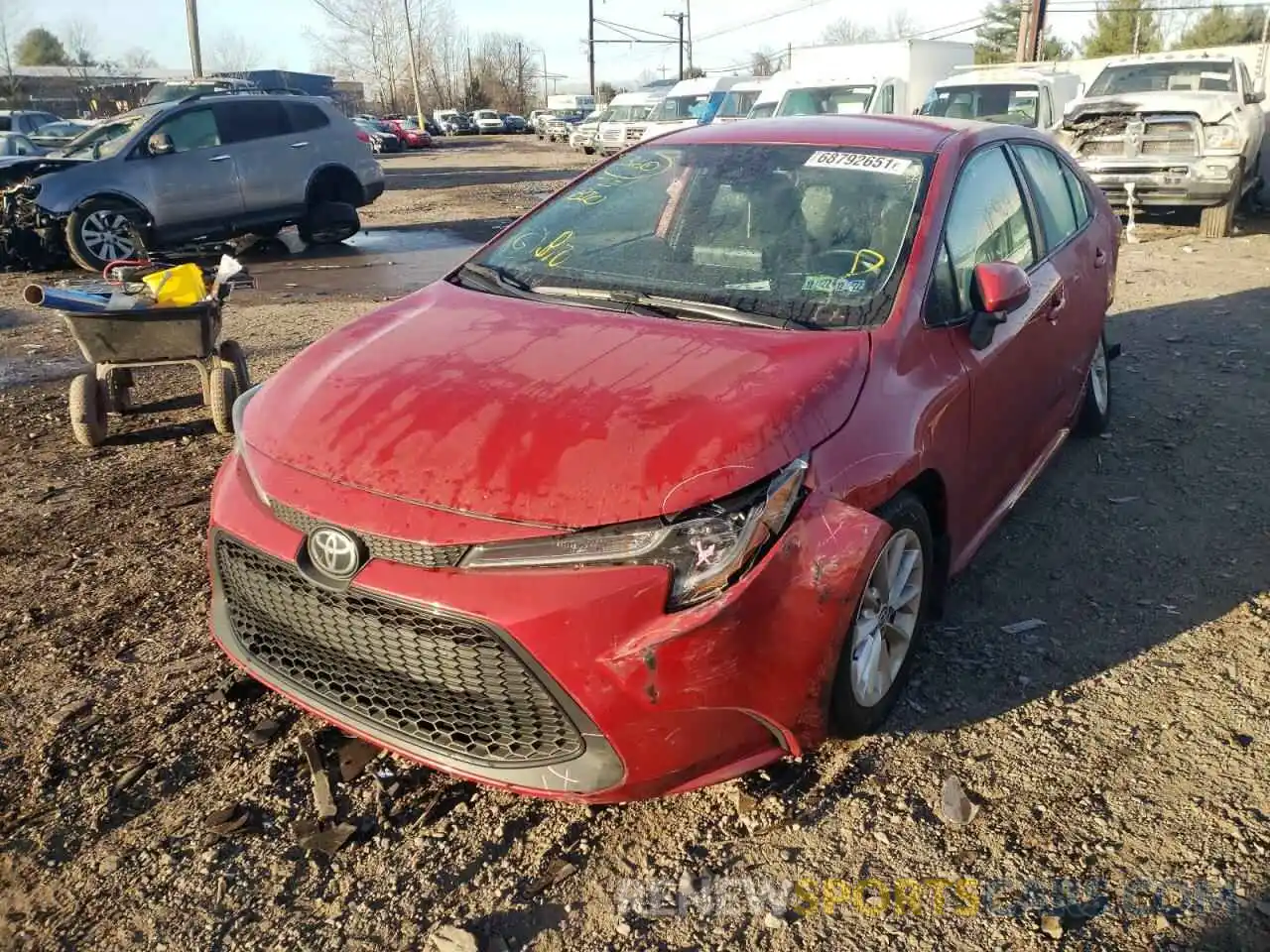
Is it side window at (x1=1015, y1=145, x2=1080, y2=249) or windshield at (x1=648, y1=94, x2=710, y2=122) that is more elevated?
windshield at (x1=648, y1=94, x2=710, y2=122)

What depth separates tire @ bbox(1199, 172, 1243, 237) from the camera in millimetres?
11977

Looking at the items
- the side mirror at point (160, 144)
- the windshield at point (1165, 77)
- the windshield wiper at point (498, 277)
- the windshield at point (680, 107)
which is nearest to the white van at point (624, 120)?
the windshield at point (680, 107)

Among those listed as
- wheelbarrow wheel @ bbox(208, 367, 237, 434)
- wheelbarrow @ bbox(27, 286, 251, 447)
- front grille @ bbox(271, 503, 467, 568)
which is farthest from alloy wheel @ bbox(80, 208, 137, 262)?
front grille @ bbox(271, 503, 467, 568)

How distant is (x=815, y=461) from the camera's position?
2.51 meters

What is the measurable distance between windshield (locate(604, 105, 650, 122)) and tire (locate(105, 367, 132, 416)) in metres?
27.4

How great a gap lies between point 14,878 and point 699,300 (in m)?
2.41

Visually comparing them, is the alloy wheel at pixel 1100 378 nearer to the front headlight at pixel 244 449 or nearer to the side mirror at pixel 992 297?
the side mirror at pixel 992 297

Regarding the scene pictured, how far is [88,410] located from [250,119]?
8628 mm

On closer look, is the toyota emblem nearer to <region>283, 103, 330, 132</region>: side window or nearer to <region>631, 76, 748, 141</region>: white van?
<region>283, 103, 330, 132</region>: side window

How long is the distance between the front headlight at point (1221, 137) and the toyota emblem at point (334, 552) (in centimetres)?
1250

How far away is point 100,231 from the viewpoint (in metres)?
11.5

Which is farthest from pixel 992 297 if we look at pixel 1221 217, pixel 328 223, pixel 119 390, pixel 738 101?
pixel 738 101

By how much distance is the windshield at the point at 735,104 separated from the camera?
22.8m

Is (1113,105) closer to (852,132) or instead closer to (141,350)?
(852,132)
